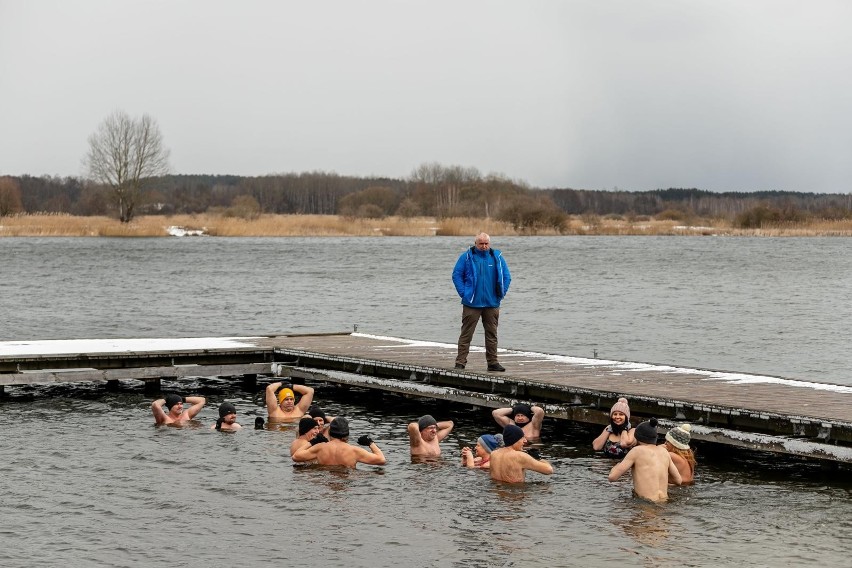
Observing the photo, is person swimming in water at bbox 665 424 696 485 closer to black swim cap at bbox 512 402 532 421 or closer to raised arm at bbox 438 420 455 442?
black swim cap at bbox 512 402 532 421

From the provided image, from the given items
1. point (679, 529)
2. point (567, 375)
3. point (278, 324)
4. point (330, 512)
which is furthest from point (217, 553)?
point (278, 324)

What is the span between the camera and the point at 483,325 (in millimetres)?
18672

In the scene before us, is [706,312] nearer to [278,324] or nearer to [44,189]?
[278,324]

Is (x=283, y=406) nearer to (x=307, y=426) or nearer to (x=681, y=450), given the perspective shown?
(x=307, y=426)

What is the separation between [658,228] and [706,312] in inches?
3444

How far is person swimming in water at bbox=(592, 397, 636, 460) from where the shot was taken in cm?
1599

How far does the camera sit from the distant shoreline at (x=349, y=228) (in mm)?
96500

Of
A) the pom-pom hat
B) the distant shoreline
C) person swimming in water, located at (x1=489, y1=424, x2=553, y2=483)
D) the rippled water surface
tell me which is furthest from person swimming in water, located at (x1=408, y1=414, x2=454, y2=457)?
the distant shoreline

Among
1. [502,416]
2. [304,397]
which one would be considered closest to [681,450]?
[502,416]

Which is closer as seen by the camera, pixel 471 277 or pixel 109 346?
pixel 471 277

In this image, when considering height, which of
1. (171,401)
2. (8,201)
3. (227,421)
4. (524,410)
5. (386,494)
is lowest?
(386,494)

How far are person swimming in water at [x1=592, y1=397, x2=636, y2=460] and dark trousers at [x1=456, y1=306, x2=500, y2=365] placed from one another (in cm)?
265

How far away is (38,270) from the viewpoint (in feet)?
239

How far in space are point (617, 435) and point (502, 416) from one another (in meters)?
1.92
